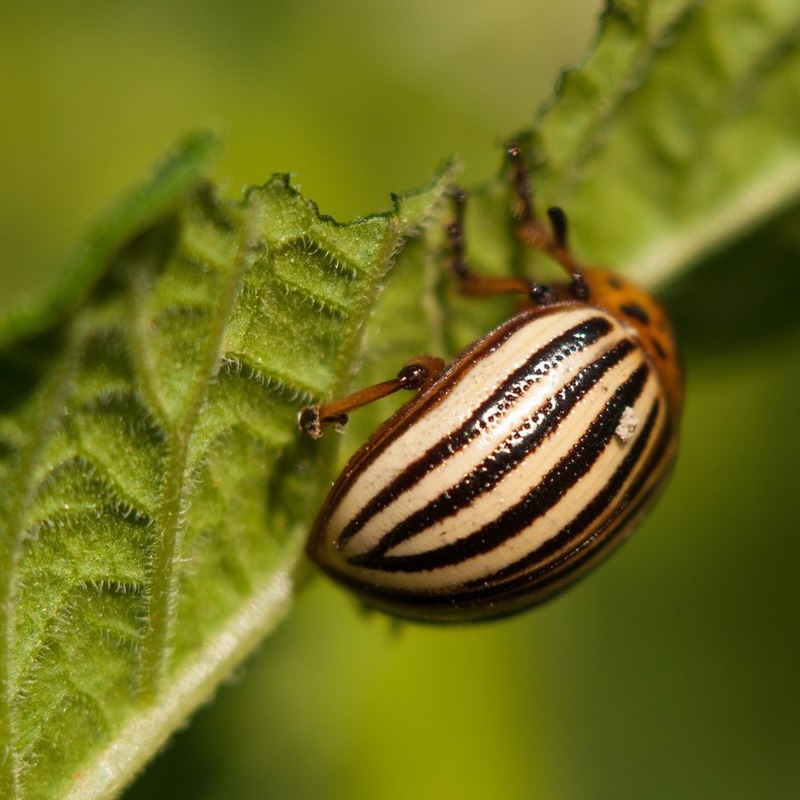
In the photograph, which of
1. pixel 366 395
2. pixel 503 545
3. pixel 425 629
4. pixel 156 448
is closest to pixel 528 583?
pixel 503 545

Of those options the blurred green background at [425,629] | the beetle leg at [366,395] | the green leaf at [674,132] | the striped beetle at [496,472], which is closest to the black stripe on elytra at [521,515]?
the striped beetle at [496,472]

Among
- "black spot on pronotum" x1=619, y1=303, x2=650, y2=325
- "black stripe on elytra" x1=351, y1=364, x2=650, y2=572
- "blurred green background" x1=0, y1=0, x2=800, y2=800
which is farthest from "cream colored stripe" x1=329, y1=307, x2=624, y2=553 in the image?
"blurred green background" x1=0, y1=0, x2=800, y2=800

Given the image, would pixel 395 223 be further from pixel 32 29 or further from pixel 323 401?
pixel 32 29

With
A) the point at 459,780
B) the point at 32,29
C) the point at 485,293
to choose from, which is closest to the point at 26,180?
the point at 32,29

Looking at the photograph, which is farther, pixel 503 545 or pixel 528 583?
pixel 528 583

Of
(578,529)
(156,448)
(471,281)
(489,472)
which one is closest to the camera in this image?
(156,448)

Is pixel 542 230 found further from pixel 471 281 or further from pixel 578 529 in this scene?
pixel 578 529
